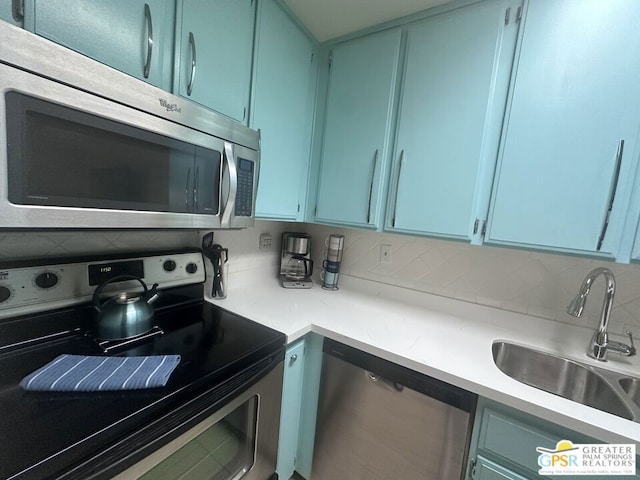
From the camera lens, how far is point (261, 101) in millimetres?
1141

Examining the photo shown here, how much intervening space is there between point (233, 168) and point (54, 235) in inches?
25.1

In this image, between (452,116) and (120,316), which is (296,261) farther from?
(452,116)

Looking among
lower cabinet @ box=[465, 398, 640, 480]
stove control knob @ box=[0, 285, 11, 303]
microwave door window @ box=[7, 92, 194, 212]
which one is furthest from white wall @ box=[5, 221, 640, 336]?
lower cabinet @ box=[465, 398, 640, 480]

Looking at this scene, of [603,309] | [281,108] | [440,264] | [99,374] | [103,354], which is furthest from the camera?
[440,264]

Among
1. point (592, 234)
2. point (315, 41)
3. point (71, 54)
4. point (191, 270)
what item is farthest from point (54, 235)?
point (592, 234)

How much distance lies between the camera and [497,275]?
130cm

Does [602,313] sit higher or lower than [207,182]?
lower

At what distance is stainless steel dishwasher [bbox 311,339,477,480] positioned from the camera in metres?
0.86

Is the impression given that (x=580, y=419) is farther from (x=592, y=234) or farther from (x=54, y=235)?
(x=54, y=235)

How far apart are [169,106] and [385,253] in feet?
4.33

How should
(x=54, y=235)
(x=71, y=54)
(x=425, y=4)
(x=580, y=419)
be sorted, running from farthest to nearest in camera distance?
(x=425, y=4)
(x=54, y=235)
(x=580, y=419)
(x=71, y=54)

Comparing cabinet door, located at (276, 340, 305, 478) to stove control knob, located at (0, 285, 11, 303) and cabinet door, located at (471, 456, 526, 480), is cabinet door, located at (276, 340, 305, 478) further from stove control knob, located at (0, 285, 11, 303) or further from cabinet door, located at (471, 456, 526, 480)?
stove control knob, located at (0, 285, 11, 303)

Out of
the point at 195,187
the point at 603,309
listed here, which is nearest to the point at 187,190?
the point at 195,187

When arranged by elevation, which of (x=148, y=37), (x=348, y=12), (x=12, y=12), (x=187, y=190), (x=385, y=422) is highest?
(x=348, y=12)
